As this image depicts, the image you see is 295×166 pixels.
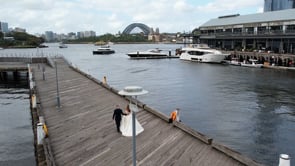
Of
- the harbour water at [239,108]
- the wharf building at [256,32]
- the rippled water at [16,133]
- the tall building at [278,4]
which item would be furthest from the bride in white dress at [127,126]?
the tall building at [278,4]

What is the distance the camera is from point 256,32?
2923 inches

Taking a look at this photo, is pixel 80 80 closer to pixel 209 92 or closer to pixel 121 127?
pixel 209 92

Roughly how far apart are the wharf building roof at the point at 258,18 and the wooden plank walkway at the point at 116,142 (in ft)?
199

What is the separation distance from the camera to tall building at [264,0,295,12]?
11441 centimetres

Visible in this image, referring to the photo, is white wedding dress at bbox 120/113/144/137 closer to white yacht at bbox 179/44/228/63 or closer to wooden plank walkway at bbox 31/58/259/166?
wooden plank walkway at bbox 31/58/259/166

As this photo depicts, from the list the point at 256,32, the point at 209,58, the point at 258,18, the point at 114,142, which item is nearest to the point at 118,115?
the point at 114,142

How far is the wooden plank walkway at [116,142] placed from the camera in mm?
10852

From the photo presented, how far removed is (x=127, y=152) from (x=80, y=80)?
21.8m

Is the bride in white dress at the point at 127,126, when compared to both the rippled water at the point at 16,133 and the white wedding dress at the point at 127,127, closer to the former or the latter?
the white wedding dress at the point at 127,127

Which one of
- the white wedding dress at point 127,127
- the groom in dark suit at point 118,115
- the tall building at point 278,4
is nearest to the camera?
the white wedding dress at point 127,127

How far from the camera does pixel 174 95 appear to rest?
1278 inches

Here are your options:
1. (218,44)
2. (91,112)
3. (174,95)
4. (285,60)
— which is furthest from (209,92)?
(218,44)

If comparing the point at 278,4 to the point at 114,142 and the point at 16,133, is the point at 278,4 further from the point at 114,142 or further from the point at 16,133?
the point at 114,142

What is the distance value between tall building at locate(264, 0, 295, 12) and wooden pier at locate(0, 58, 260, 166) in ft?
386
